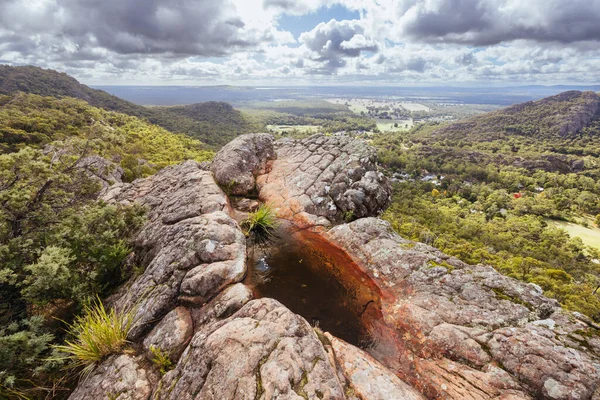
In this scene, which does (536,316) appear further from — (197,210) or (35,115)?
(35,115)

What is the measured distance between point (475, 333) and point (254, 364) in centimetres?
676

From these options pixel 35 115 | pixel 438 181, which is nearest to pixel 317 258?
pixel 35 115

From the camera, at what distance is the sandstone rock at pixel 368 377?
6.28 m

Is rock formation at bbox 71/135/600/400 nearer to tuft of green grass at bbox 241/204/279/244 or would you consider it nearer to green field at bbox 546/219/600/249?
tuft of green grass at bbox 241/204/279/244

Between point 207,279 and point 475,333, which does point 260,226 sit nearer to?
point 207,279

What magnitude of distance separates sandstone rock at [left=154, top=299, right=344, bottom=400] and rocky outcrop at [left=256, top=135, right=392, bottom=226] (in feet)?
28.8

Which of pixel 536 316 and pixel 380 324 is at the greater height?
pixel 536 316

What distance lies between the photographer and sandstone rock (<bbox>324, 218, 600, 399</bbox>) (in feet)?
21.6

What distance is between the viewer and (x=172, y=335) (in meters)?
7.67

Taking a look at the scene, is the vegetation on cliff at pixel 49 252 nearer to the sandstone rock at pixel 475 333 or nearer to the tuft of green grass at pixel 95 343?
the tuft of green grass at pixel 95 343

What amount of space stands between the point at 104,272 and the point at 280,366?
847 cm

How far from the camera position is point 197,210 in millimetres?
13086

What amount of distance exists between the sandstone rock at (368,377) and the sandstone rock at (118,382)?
16.6 feet

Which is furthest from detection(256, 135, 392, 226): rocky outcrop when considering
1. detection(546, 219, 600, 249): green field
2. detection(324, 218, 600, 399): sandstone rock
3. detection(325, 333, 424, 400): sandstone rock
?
detection(546, 219, 600, 249): green field
